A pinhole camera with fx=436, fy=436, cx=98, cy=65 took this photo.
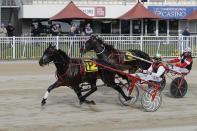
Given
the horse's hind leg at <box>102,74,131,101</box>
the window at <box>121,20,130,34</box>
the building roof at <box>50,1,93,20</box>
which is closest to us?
the horse's hind leg at <box>102,74,131,101</box>

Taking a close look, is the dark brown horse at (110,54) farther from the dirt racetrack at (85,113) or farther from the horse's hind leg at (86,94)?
the horse's hind leg at (86,94)

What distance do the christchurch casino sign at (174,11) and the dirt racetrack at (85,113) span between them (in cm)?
1860


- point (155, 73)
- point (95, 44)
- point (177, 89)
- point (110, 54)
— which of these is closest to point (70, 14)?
point (95, 44)

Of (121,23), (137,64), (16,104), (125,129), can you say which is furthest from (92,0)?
(125,129)

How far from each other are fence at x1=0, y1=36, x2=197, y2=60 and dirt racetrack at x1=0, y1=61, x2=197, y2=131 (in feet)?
22.7

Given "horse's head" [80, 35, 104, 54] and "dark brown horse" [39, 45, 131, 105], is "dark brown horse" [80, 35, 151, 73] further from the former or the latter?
"dark brown horse" [39, 45, 131, 105]

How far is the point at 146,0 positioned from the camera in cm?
2980

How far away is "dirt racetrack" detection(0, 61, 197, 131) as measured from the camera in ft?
25.3

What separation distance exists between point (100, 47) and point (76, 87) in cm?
222

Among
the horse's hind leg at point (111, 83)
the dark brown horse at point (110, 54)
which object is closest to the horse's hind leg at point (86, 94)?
the horse's hind leg at point (111, 83)

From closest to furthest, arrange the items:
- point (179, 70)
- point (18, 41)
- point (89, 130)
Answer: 1. point (89, 130)
2. point (179, 70)
3. point (18, 41)

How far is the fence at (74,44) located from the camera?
19844 mm

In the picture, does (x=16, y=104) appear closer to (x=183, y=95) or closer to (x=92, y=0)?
(x=183, y=95)

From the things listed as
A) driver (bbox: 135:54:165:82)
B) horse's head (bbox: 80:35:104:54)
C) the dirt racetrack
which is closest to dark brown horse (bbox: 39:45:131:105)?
the dirt racetrack
